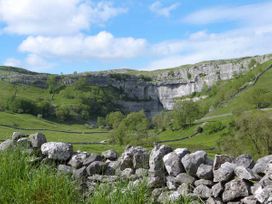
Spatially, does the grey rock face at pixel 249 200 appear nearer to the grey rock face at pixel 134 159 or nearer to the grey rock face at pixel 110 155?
the grey rock face at pixel 134 159

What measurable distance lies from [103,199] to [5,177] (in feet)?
7.77

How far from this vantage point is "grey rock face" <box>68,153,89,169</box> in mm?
12961

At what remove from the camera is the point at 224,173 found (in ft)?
36.8

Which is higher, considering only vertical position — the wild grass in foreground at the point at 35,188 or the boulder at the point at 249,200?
the wild grass in foreground at the point at 35,188

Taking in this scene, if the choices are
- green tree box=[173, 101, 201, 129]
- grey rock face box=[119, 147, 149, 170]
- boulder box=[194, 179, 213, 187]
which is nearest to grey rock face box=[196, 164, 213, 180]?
boulder box=[194, 179, 213, 187]

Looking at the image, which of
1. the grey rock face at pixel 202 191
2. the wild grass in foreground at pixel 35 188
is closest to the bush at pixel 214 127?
the grey rock face at pixel 202 191

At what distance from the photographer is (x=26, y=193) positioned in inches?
347

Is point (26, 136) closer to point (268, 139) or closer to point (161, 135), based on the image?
point (268, 139)

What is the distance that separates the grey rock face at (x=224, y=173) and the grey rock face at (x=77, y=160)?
146 inches

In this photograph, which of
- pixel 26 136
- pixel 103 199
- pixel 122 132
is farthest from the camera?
pixel 122 132

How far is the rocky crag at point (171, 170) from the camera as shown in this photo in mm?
10922

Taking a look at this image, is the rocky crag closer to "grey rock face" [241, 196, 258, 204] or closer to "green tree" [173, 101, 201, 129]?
"grey rock face" [241, 196, 258, 204]

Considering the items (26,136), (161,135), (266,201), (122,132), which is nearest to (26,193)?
(266,201)

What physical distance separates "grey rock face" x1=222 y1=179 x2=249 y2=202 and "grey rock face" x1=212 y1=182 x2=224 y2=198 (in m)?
0.12
